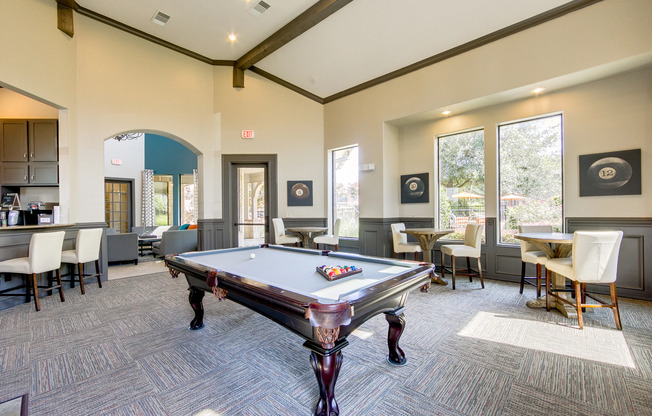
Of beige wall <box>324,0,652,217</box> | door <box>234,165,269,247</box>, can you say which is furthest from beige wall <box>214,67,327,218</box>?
beige wall <box>324,0,652,217</box>

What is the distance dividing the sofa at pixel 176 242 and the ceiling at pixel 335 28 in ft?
12.4

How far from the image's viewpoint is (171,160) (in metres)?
9.71

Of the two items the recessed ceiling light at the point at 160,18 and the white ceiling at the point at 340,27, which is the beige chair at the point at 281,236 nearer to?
the white ceiling at the point at 340,27

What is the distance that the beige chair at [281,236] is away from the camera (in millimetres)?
5617

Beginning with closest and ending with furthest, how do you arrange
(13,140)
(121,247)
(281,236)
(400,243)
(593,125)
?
(593,125), (400,243), (13,140), (281,236), (121,247)

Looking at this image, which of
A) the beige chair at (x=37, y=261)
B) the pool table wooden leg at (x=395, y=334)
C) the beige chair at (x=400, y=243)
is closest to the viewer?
the pool table wooden leg at (x=395, y=334)

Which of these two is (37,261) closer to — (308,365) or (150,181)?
(308,365)

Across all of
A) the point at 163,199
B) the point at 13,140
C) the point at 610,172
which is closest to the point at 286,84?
the point at 13,140

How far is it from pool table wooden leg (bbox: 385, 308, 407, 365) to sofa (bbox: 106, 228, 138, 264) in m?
5.93

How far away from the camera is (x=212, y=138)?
5.95 m

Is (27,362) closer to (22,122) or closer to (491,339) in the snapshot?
(491,339)

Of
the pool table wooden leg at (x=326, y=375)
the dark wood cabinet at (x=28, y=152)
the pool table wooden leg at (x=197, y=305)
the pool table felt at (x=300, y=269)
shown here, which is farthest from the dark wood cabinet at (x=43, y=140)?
the pool table wooden leg at (x=326, y=375)

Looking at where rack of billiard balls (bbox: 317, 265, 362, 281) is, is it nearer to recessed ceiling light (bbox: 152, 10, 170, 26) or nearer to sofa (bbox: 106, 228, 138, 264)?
recessed ceiling light (bbox: 152, 10, 170, 26)

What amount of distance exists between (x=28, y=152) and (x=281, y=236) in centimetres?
486
